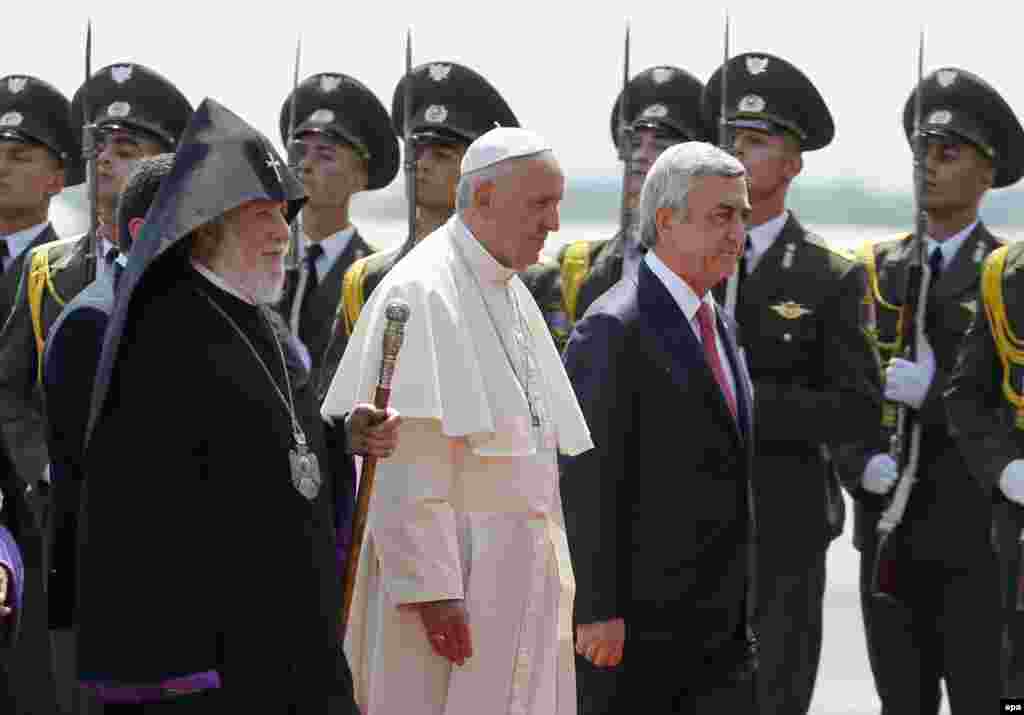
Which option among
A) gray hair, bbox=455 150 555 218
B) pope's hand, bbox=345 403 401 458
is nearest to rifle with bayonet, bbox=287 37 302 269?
gray hair, bbox=455 150 555 218

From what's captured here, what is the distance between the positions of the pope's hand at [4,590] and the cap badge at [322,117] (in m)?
5.48

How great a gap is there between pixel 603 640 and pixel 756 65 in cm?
368

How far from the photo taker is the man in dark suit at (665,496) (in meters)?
7.12

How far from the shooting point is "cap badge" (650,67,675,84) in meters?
10.8

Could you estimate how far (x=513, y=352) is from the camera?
22.5 feet

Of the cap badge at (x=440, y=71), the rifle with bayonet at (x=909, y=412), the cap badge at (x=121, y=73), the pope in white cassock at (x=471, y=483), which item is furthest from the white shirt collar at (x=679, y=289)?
the cap badge at (x=121, y=73)

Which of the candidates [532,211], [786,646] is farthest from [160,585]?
[786,646]

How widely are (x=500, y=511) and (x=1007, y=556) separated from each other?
249cm

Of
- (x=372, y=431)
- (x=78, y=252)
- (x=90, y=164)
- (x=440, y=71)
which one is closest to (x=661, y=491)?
(x=372, y=431)

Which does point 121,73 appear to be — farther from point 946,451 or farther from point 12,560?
point 12,560

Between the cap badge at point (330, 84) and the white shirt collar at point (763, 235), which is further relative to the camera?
the cap badge at point (330, 84)

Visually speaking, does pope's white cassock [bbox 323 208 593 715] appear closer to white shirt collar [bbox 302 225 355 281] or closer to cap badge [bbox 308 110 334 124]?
white shirt collar [bbox 302 225 355 281]

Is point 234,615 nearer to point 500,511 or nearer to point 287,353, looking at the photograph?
point 287,353

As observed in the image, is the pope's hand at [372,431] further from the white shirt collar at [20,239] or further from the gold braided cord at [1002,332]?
the white shirt collar at [20,239]
